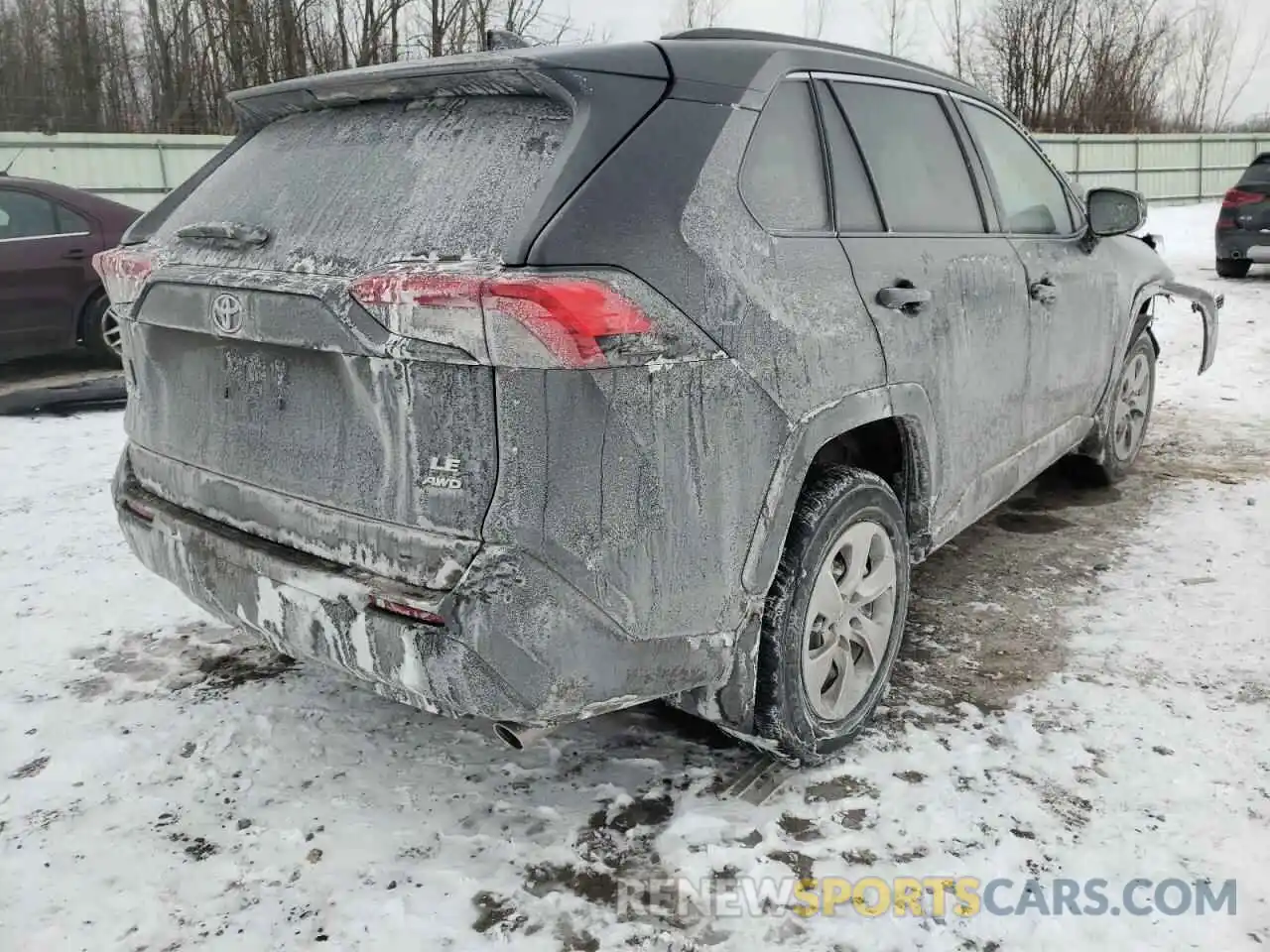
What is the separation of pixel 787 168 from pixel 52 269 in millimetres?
7082

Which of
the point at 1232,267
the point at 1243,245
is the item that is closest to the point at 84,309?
the point at 1243,245

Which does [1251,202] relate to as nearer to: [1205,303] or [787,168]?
[1205,303]

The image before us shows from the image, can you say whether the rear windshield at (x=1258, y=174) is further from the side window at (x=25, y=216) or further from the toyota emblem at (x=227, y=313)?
the toyota emblem at (x=227, y=313)

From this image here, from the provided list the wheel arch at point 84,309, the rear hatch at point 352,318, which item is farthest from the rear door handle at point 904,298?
the wheel arch at point 84,309

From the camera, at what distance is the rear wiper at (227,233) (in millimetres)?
2381

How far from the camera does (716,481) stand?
7.25ft

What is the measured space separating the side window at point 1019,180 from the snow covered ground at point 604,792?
1414 millimetres

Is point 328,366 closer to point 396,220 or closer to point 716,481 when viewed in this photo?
point 396,220

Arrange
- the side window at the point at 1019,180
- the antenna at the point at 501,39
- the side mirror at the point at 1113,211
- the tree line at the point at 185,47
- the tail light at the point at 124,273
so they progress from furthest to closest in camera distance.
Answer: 1. the tree line at the point at 185,47
2. the side mirror at the point at 1113,211
3. the side window at the point at 1019,180
4. the antenna at the point at 501,39
5. the tail light at the point at 124,273

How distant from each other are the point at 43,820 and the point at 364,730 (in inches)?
32.1

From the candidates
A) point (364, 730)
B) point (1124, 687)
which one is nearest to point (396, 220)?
point (364, 730)

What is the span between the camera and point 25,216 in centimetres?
772

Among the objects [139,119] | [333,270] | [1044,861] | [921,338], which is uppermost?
[139,119]

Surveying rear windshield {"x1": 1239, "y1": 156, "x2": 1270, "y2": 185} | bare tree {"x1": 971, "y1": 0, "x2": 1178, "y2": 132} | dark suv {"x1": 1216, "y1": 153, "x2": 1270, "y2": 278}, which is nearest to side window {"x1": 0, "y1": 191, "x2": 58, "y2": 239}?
dark suv {"x1": 1216, "y1": 153, "x2": 1270, "y2": 278}
